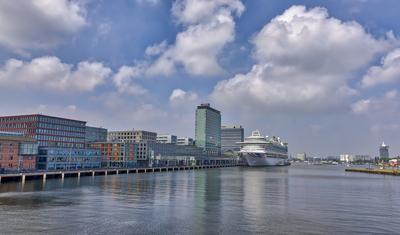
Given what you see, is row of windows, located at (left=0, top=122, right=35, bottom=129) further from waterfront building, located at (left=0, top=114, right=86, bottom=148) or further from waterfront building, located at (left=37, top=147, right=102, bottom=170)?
waterfront building, located at (left=37, top=147, right=102, bottom=170)

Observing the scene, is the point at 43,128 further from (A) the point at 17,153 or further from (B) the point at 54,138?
(A) the point at 17,153

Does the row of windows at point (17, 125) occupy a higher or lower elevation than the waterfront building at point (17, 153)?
higher

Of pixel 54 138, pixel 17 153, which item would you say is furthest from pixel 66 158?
pixel 54 138

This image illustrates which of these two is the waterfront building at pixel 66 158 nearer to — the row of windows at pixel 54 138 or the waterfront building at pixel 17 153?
the waterfront building at pixel 17 153

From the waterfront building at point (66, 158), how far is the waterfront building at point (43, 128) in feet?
56.0

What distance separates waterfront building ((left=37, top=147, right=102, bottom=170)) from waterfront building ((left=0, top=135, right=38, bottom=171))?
5492 mm

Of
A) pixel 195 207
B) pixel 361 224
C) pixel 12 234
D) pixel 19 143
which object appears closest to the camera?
pixel 12 234

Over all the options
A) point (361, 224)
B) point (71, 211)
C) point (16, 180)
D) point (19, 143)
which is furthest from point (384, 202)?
point (19, 143)

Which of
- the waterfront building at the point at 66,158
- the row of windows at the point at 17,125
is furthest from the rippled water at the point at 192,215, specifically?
the row of windows at the point at 17,125

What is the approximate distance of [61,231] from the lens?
38844 millimetres

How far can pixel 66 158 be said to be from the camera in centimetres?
14475

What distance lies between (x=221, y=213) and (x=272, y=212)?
26.7ft

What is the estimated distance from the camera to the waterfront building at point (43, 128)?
173875mm

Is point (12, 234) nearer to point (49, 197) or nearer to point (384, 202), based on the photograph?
point (49, 197)
